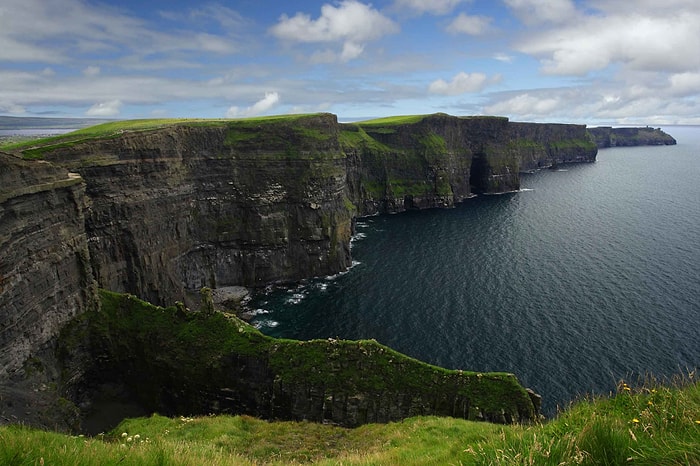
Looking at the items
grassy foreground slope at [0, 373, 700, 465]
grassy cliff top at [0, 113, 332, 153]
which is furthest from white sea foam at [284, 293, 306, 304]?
grassy foreground slope at [0, 373, 700, 465]

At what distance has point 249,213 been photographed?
79938mm

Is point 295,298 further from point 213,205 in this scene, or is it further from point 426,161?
point 426,161

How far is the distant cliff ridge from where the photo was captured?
3750 centimetres

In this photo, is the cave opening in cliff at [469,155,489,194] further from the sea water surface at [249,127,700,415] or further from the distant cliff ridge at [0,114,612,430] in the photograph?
the distant cliff ridge at [0,114,612,430]

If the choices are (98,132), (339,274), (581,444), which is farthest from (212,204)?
(581,444)

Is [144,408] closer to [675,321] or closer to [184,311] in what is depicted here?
[184,311]

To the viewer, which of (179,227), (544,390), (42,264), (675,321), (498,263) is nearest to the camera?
(42,264)

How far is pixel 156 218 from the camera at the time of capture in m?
65.2

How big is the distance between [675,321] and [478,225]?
61931mm

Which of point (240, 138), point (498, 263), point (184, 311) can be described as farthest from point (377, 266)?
point (184, 311)

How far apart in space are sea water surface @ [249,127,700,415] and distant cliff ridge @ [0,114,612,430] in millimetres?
10819

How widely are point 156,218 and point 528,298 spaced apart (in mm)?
60751

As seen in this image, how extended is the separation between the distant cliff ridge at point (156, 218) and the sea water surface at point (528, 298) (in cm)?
1082

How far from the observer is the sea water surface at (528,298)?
52.6 metres
